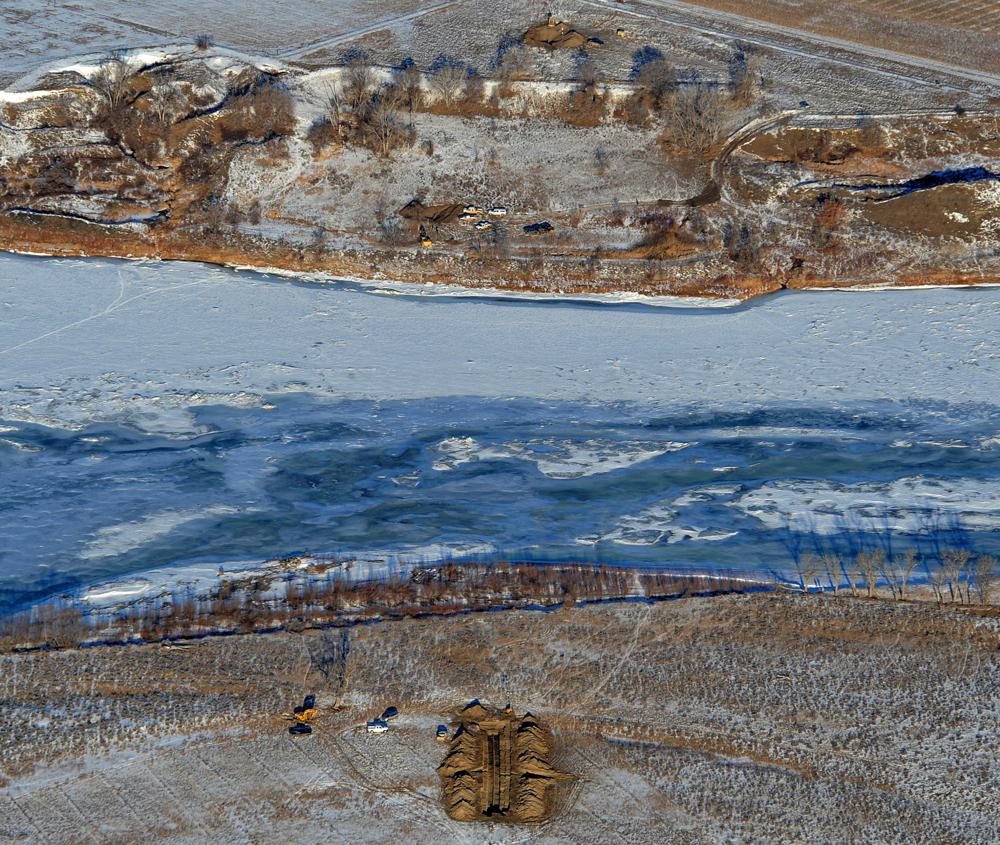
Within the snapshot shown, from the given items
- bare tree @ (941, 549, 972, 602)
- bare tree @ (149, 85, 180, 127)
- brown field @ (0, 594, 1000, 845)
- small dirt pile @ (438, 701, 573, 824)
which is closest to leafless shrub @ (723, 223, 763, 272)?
bare tree @ (941, 549, 972, 602)

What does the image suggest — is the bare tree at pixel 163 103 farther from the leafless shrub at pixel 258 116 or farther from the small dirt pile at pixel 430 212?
the small dirt pile at pixel 430 212

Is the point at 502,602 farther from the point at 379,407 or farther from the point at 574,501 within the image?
the point at 379,407

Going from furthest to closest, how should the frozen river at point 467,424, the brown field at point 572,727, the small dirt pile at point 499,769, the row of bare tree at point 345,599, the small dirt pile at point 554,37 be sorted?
the small dirt pile at point 554,37 < the frozen river at point 467,424 < the row of bare tree at point 345,599 < the small dirt pile at point 499,769 < the brown field at point 572,727

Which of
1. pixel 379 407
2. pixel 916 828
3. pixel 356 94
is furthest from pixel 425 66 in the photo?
pixel 916 828

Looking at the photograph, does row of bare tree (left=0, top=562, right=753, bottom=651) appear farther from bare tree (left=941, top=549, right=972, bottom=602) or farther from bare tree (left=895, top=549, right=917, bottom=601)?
bare tree (left=941, top=549, right=972, bottom=602)

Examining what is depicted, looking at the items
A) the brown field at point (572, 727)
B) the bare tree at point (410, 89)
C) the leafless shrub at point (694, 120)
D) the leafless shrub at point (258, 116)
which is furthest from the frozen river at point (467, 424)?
the bare tree at point (410, 89)

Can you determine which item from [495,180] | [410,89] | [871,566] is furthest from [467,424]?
[410,89]

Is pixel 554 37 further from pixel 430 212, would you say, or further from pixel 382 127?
pixel 430 212
